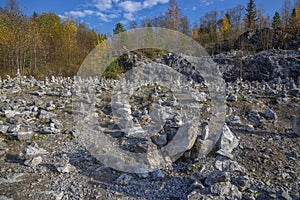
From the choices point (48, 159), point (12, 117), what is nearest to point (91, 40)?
point (12, 117)

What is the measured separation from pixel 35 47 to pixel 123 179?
880 inches

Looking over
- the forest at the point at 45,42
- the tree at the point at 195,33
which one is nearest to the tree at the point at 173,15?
the forest at the point at 45,42

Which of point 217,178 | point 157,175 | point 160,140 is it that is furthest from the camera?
point 160,140

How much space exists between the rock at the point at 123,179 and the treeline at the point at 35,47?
1694 centimetres

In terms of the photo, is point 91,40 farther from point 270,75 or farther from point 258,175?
point 258,175

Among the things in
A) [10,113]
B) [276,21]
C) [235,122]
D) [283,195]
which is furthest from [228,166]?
[276,21]

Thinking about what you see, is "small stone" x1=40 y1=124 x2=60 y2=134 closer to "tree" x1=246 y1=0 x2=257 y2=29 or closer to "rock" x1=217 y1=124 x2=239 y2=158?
"rock" x1=217 y1=124 x2=239 y2=158

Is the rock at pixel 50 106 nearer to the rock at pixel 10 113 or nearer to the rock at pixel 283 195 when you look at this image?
the rock at pixel 10 113

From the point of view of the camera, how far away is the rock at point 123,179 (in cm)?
360

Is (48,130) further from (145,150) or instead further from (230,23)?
(230,23)

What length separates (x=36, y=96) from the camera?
A: 8.66 metres

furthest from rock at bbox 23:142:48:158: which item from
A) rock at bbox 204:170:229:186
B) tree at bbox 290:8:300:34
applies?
tree at bbox 290:8:300:34

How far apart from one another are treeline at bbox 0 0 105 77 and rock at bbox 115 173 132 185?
55.6ft

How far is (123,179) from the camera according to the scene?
12.0 feet
